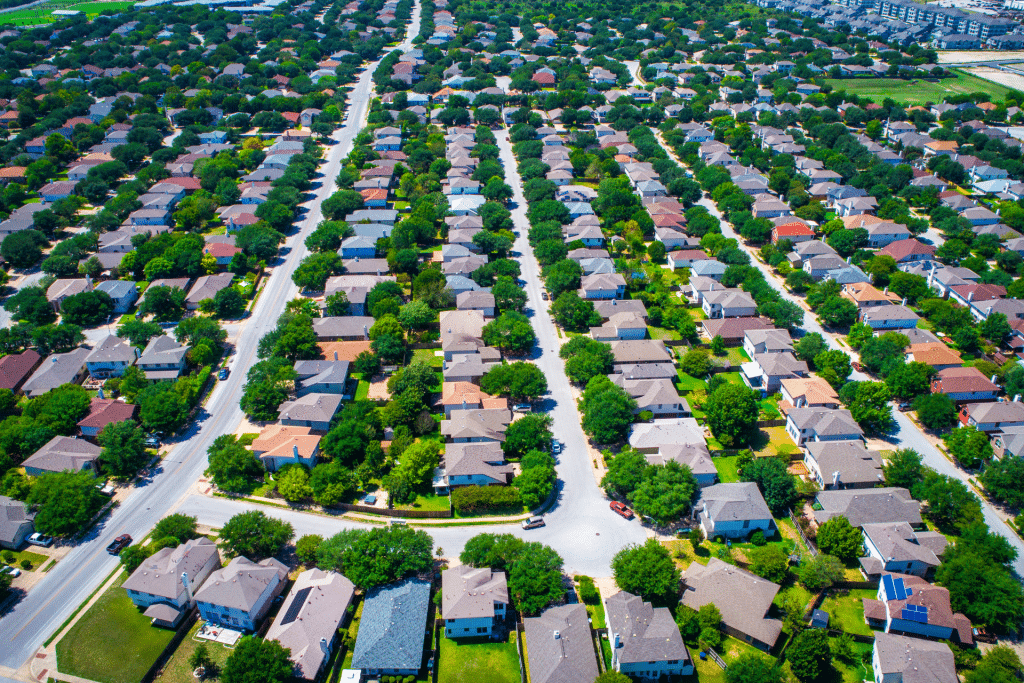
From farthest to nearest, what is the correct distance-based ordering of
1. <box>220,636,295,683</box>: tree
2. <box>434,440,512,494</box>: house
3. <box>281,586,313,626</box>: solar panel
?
<box>434,440,512,494</box>: house
<box>281,586,313,626</box>: solar panel
<box>220,636,295,683</box>: tree

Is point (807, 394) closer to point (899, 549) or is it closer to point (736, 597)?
point (899, 549)

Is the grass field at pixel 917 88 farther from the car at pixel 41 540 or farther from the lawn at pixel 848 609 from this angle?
the car at pixel 41 540

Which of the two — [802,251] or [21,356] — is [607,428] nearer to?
[802,251]

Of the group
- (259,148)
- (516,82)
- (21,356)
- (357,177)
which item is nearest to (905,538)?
(21,356)

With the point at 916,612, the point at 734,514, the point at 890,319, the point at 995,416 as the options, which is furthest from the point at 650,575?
the point at 890,319

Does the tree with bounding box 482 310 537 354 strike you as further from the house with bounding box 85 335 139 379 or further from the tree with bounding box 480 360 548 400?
the house with bounding box 85 335 139 379

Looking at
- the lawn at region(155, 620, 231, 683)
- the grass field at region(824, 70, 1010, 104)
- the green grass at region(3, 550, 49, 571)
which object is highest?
the grass field at region(824, 70, 1010, 104)

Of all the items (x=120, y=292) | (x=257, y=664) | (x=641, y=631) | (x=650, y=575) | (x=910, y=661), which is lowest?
(x=910, y=661)

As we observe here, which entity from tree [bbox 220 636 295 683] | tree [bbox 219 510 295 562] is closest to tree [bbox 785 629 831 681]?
tree [bbox 220 636 295 683]
